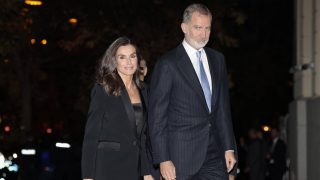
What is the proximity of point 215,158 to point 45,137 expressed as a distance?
12509 millimetres

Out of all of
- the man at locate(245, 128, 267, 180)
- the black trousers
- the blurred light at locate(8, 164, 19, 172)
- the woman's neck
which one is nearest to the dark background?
the blurred light at locate(8, 164, 19, 172)

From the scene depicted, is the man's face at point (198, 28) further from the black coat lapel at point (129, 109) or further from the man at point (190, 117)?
the black coat lapel at point (129, 109)

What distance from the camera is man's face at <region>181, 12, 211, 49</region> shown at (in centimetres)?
700

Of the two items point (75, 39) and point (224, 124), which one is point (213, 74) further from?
point (75, 39)

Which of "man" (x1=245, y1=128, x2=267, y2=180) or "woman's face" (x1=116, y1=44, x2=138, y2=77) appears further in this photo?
"man" (x1=245, y1=128, x2=267, y2=180)

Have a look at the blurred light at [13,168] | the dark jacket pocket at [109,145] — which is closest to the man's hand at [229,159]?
the dark jacket pocket at [109,145]

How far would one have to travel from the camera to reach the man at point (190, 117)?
6.96m

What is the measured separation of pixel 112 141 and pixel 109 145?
0.04 m

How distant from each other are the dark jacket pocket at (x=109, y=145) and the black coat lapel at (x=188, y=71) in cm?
89

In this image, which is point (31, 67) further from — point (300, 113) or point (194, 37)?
point (194, 37)

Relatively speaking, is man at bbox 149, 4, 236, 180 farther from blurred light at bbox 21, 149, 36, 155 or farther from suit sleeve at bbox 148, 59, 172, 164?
blurred light at bbox 21, 149, 36, 155

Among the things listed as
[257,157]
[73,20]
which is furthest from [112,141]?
[73,20]

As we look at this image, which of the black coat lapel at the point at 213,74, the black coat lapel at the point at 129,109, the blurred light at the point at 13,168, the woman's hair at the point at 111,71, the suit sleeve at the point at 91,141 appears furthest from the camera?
the blurred light at the point at 13,168

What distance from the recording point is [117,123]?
744 centimetres
